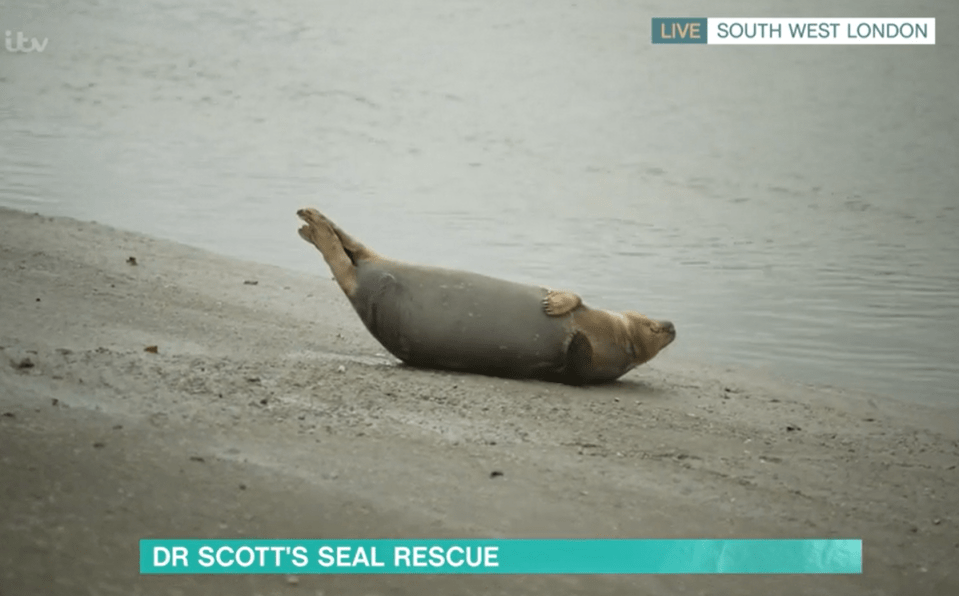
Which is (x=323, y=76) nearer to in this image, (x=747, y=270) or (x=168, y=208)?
(x=168, y=208)

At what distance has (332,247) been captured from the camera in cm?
454

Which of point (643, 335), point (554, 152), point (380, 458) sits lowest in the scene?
point (380, 458)

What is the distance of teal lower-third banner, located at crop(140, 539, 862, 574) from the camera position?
2.62 m

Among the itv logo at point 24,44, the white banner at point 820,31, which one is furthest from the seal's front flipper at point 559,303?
the white banner at point 820,31

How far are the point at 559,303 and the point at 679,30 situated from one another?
18.2 meters

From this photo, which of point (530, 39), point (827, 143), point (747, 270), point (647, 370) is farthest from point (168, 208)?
point (530, 39)

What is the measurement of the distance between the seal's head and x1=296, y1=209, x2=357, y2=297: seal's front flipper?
3.77 ft

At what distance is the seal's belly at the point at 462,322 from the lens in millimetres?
4328

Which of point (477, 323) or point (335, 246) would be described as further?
point (335, 246)

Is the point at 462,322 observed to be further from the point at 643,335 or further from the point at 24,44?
the point at 24,44

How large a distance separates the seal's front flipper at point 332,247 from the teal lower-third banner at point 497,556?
1.81 m

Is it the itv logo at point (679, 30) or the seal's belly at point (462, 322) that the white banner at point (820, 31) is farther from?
the seal's belly at point (462, 322)

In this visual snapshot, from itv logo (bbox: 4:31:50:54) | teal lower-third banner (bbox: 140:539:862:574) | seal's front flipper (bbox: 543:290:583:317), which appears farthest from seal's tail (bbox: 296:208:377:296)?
itv logo (bbox: 4:31:50:54)

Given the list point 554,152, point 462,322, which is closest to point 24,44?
point 554,152
